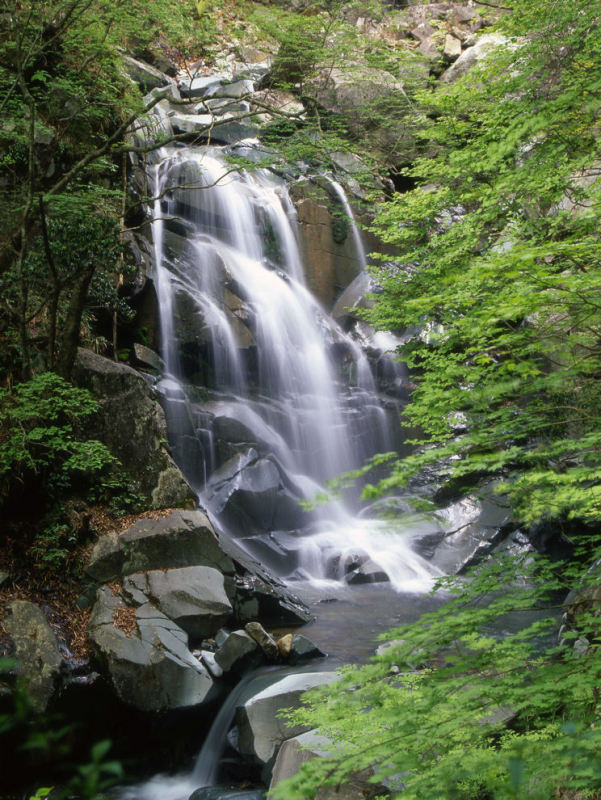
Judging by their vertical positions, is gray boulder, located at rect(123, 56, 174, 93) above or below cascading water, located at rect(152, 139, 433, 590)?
above

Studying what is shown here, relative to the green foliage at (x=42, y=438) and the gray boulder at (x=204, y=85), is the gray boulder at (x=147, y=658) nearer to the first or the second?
the green foliage at (x=42, y=438)

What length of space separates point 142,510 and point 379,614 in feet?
12.2

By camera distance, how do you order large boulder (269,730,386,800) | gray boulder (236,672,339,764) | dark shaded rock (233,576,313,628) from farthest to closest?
dark shaded rock (233,576,313,628) < gray boulder (236,672,339,764) < large boulder (269,730,386,800)

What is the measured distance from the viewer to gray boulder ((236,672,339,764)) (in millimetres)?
A: 4896

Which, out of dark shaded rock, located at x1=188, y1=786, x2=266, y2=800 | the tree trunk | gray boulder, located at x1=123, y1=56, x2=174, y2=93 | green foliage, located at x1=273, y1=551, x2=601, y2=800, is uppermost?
gray boulder, located at x1=123, y1=56, x2=174, y2=93

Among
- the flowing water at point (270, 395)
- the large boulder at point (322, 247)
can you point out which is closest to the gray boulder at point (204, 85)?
the flowing water at point (270, 395)

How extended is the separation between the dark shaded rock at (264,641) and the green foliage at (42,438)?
8.20ft

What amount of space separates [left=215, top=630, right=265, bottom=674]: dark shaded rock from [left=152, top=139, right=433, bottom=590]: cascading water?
345cm

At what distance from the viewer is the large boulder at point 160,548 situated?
6547 millimetres

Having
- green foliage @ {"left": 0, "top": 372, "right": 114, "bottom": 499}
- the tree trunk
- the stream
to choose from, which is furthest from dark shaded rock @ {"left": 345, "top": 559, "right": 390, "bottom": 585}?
the tree trunk

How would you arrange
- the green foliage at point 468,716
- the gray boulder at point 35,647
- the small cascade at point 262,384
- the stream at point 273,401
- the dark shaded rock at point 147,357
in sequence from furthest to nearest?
1. the dark shaded rock at point 147,357
2. the small cascade at point 262,384
3. the stream at point 273,401
4. the gray boulder at point 35,647
5. the green foliage at point 468,716

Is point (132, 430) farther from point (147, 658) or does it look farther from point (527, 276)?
point (527, 276)

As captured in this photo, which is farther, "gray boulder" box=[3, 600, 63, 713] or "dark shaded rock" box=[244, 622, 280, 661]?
"dark shaded rock" box=[244, 622, 280, 661]

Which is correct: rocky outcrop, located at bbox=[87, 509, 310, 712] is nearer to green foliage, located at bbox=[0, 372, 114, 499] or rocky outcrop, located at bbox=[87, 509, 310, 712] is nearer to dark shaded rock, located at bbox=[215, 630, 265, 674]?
dark shaded rock, located at bbox=[215, 630, 265, 674]
